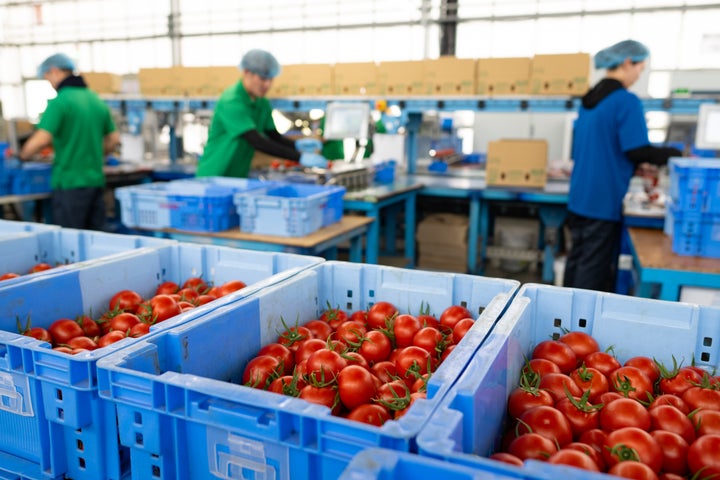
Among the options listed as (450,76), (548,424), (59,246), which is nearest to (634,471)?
(548,424)

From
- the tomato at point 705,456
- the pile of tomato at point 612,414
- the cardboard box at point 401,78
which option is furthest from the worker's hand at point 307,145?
the tomato at point 705,456

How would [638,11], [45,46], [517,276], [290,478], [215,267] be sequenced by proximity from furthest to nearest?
[45,46]
[638,11]
[517,276]
[215,267]
[290,478]

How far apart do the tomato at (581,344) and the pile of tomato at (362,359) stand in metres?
0.27

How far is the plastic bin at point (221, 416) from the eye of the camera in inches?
37.9

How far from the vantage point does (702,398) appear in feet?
4.27

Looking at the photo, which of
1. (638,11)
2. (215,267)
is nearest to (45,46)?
(638,11)

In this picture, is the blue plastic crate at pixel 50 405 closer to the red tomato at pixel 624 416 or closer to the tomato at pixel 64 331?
the tomato at pixel 64 331

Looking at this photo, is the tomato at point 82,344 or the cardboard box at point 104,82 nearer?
the tomato at point 82,344

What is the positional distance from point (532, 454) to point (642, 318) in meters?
0.68

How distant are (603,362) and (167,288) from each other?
1398mm

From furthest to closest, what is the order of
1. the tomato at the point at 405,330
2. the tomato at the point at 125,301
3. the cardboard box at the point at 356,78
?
the cardboard box at the point at 356,78, the tomato at the point at 125,301, the tomato at the point at 405,330

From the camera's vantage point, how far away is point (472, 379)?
1.08 m

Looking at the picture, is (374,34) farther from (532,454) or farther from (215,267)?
(532,454)

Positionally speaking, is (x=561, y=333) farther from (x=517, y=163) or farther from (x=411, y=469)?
(x=517, y=163)
